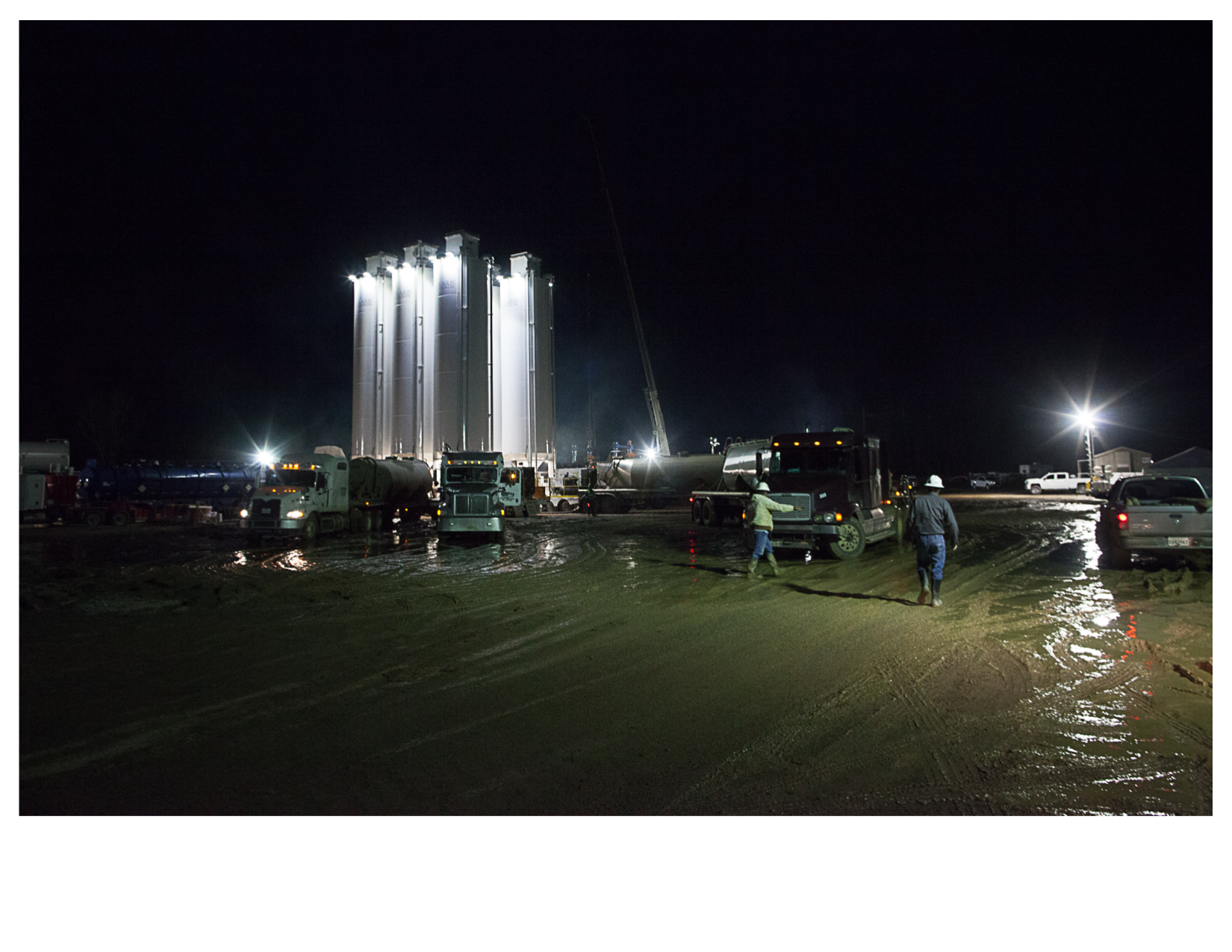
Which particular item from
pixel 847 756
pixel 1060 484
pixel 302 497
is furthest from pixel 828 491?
pixel 1060 484

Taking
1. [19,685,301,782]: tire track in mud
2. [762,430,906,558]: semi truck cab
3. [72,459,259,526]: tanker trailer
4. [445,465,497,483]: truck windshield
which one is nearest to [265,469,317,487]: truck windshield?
[445,465,497,483]: truck windshield

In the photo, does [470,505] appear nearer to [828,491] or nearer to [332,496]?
[332,496]

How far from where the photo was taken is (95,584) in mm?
12281

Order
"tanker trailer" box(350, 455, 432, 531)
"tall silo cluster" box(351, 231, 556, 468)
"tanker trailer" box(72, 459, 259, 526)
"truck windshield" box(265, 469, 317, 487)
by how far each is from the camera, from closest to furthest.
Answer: "truck windshield" box(265, 469, 317, 487)
"tanker trailer" box(350, 455, 432, 531)
"tanker trailer" box(72, 459, 259, 526)
"tall silo cluster" box(351, 231, 556, 468)

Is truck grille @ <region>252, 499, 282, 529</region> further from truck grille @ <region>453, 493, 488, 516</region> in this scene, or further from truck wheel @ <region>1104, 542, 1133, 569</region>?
truck wheel @ <region>1104, 542, 1133, 569</region>

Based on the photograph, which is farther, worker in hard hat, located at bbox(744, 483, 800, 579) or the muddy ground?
worker in hard hat, located at bbox(744, 483, 800, 579)

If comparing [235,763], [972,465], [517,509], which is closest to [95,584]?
[235,763]

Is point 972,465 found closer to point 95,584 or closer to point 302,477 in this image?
point 302,477

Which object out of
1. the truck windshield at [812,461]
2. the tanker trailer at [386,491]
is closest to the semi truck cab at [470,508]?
the tanker trailer at [386,491]

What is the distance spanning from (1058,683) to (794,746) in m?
2.95

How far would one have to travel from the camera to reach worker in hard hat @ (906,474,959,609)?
30.5 feet

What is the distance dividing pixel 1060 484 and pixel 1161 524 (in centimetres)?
4744

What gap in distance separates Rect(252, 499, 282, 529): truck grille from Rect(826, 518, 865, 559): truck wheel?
52.2ft

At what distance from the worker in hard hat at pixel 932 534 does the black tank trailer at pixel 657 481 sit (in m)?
25.1
